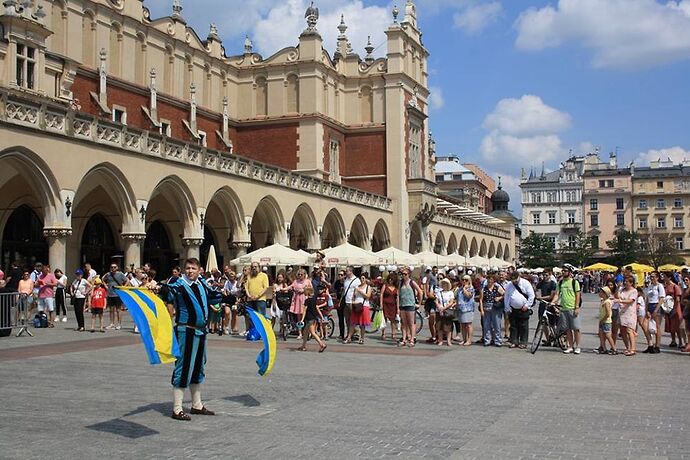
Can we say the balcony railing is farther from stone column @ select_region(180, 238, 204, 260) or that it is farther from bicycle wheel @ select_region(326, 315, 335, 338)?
bicycle wheel @ select_region(326, 315, 335, 338)

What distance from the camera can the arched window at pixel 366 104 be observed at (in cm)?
5194

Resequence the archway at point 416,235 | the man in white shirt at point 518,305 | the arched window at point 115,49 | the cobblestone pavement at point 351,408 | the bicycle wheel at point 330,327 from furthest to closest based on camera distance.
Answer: the archway at point 416,235
the arched window at point 115,49
the bicycle wheel at point 330,327
the man in white shirt at point 518,305
the cobblestone pavement at point 351,408

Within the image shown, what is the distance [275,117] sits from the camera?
48469 mm

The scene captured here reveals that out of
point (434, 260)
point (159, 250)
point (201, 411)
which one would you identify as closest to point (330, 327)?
point (201, 411)

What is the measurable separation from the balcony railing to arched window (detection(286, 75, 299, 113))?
31.0 ft

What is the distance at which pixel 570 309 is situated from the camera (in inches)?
664

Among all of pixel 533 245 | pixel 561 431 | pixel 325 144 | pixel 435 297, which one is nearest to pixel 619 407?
pixel 561 431

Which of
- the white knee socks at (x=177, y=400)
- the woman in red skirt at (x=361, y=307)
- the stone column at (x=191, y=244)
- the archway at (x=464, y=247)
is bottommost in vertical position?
the white knee socks at (x=177, y=400)

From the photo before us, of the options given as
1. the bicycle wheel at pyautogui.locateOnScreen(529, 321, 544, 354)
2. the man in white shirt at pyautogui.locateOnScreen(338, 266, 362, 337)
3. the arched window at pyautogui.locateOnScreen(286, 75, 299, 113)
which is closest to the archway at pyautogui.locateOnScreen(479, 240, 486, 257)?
the arched window at pyautogui.locateOnScreen(286, 75, 299, 113)

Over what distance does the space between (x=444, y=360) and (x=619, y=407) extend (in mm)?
5586

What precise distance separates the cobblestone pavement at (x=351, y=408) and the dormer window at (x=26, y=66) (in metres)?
14.9

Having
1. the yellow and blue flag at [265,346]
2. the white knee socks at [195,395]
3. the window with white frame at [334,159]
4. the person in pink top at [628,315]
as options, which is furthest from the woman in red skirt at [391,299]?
the window with white frame at [334,159]

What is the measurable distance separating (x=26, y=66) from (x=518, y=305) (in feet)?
62.5

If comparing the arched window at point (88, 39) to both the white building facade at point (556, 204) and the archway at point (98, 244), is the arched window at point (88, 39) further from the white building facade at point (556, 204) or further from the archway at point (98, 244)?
the white building facade at point (556, 204)
